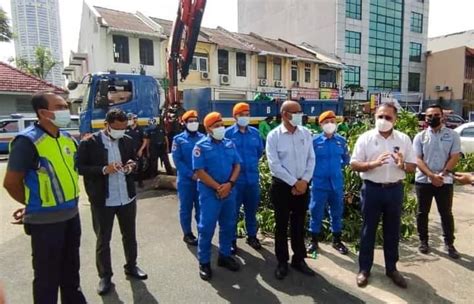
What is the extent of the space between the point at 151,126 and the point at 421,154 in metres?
6.31

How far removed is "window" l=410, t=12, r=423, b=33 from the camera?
1372 inches

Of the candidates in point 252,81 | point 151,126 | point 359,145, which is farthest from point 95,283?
point 252,81

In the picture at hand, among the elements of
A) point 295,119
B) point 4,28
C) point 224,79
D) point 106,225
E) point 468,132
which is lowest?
point 106,225

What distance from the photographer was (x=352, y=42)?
31016 millimetres

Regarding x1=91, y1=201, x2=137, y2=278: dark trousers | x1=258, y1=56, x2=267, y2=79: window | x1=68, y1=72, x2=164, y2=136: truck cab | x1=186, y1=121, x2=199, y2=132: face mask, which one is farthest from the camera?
x1=258, y1=56, x2=267, y2=79: window

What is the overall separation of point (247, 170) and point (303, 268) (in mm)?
1276

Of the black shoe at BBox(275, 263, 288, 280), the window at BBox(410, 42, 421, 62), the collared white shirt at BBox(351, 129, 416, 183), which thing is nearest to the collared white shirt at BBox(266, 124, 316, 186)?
the collared white shirt at BBox(351, 129, 416, 183)

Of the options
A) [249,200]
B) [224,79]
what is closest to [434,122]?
[249,200]

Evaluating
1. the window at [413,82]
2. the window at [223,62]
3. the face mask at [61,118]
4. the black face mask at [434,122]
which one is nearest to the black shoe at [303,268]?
the black face mask at [434,122]

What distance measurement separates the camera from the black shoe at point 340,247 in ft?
14.1

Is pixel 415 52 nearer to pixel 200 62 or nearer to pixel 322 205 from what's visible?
pixel 200 62

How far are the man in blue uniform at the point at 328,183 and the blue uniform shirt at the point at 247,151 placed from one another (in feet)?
2.33

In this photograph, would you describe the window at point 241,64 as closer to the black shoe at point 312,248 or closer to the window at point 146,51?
the window at point 146,51

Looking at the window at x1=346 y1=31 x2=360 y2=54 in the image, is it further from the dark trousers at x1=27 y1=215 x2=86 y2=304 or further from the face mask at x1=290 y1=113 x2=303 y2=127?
the dark trousers at x1=27 y1=215 x2=86 y2=304
